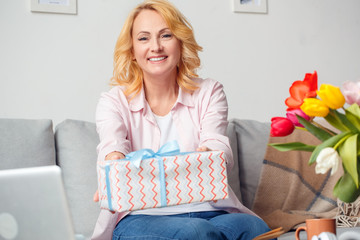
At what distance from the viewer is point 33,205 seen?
73cm

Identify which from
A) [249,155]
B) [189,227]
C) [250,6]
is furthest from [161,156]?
[250,6]

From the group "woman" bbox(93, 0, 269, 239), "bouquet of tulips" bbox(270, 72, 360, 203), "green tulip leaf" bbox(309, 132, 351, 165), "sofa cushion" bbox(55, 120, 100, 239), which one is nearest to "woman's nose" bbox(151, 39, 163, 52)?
"woman" bbox(93, 0, 269, 239)

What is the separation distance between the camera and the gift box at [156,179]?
1377mm

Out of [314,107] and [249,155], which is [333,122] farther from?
[249,155]

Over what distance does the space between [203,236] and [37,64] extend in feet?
4.57

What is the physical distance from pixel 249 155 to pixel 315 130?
1.40 m

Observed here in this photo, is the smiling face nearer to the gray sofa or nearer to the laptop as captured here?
the gray sofa

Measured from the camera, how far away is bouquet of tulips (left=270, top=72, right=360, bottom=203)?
888mm

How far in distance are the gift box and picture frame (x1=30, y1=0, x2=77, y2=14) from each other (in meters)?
1.29

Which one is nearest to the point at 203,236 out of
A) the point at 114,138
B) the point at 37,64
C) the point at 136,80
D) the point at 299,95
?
the point at 114,138

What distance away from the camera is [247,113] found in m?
2.84

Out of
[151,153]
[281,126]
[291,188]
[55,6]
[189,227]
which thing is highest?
[55,6]

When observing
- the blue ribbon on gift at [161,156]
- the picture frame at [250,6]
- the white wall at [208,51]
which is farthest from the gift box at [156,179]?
the picture frame at [250,6]

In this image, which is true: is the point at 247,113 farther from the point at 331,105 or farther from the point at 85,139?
the point at 331,105
